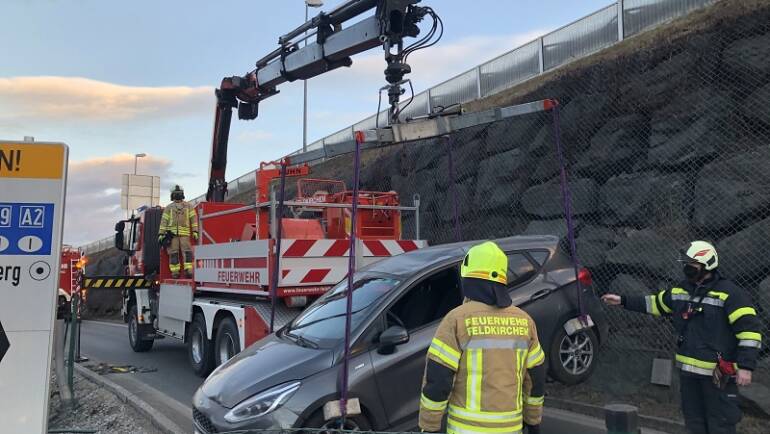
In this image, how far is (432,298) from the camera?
17.6 feet

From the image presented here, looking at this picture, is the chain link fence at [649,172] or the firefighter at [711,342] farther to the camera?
the chain link fence at [649,172]

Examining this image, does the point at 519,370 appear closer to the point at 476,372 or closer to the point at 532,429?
the point at 476,372

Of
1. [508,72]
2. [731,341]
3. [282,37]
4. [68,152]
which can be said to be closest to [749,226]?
[731,341]

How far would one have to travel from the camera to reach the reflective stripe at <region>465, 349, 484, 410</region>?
9.75ft

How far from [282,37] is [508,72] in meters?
7.81

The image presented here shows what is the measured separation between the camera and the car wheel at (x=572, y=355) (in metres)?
5.58

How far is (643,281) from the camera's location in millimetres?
8500

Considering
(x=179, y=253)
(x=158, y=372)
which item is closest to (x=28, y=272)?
(x=158, y=372)

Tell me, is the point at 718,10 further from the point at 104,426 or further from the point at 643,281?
the point at 104,426

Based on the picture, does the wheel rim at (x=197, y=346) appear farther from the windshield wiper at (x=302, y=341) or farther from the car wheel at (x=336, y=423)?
Result: the car wheel at (x=336, y=423)

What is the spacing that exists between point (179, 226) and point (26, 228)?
7.21 meters

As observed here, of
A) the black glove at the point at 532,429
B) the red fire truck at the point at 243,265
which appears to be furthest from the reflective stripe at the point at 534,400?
the red fire truck at the point at 243,265

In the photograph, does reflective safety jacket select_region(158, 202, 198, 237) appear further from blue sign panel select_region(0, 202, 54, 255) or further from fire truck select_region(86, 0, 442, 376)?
blue sign panel select_region(0, 202, 54, 255)

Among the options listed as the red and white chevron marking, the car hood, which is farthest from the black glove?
the red and white chevron marking
